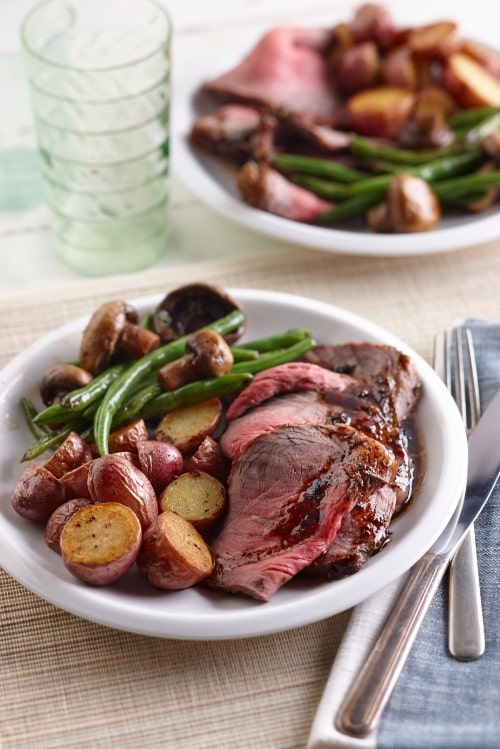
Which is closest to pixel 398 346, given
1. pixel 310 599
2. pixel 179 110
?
pixel 310 599

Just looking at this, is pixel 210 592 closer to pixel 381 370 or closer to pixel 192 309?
pixel 381 370

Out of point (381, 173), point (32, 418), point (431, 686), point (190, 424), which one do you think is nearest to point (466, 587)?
point (431, 686)

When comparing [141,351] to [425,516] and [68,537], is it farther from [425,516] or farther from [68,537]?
[425,516]

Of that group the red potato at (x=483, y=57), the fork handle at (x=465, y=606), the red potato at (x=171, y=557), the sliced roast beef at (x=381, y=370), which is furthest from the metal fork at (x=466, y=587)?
the red potato at (x=483, y=57)

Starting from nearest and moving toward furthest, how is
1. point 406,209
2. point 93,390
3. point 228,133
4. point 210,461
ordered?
point 210,461, point 93,390, point 406,209, point 228,133

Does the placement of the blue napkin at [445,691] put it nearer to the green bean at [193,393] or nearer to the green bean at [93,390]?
the green bean at [193,393]
